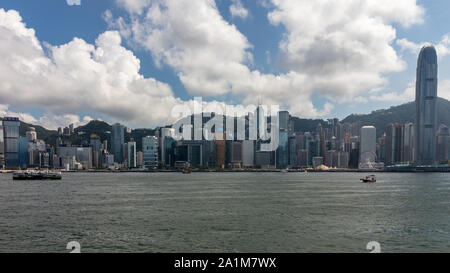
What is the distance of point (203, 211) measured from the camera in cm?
4469

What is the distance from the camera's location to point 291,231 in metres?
31.6
